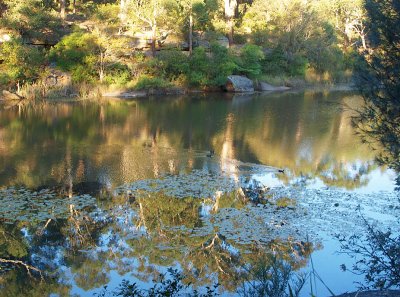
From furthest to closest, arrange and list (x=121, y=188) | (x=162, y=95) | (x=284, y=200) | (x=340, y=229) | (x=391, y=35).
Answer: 1. (x=162, y=95)
2. (x=121, y=188)
3. (x=284, y=200)
4. (x=340, y=229)
5. (x=391, y=35)

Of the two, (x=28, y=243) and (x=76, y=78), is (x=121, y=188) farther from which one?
(x=76, y=78)

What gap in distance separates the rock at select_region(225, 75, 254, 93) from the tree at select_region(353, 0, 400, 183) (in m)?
28.6

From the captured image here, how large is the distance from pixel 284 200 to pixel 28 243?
16.8ft

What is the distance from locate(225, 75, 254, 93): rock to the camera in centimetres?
3434

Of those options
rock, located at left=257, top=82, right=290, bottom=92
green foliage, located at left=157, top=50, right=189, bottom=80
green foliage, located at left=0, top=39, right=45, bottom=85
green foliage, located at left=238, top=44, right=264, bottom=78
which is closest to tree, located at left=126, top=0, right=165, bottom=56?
green foliage, located at left=157, top=50, right=189, bottom=80

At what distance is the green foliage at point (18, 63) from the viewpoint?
27781 mm

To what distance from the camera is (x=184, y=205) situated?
10188 mm

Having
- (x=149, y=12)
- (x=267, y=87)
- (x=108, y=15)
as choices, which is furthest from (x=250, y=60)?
(x=108, y=15)

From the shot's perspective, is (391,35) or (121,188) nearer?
(391,35)

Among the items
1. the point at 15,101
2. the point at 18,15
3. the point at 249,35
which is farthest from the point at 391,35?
the point at 249,35

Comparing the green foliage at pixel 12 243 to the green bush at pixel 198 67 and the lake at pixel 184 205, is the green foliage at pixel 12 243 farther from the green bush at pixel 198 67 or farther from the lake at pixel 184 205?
the green bush at pixel 198 67

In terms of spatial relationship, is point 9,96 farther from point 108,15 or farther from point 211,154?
point 211,154

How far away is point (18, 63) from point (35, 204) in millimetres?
20306

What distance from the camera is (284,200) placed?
10.5m
